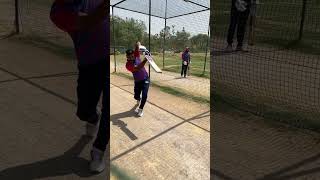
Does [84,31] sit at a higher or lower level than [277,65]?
higher

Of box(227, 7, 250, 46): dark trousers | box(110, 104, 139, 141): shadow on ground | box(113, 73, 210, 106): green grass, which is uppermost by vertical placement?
box(227, 7, 250, 46): dark trousers

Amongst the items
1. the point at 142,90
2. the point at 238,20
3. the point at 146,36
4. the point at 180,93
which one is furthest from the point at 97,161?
the point at 146,36

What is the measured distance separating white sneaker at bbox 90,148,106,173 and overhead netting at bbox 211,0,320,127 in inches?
89.3

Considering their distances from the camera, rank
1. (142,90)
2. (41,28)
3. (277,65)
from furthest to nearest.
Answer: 1. (142,90)
2. (277,65)
3. (41,28)

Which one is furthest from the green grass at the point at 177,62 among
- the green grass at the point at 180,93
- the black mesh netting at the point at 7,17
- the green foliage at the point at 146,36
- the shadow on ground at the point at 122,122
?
the black mesh netting at the point at 7,17

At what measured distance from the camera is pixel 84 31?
881 millimetres

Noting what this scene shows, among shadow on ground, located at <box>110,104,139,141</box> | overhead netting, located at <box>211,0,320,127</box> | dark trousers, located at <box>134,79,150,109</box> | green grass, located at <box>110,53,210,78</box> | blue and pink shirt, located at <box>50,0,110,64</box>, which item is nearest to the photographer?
blue and pink shirt, located at <box>50,0,110,64</box>

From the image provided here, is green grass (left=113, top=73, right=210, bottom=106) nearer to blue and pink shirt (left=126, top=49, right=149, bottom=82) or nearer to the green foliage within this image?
blue and pink shirt (left=126, top=49, right=149, bottom=82)

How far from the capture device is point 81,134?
1031mm

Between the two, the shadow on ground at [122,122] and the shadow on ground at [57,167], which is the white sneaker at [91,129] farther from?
the shadow on ground at [122,122]

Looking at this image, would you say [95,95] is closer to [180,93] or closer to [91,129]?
[91,129]

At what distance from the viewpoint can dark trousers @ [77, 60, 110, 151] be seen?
0.92 meters

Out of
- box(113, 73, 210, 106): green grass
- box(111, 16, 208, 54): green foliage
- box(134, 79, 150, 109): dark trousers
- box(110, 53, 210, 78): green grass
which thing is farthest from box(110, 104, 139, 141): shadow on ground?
box(110, 53, 210, 78): green grass

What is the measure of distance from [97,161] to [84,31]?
1.16 feet
